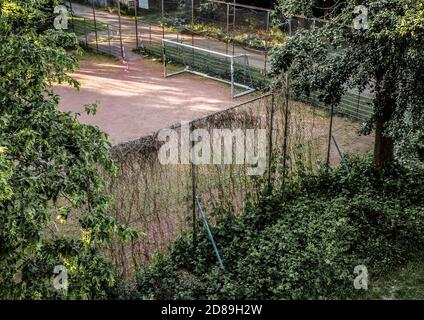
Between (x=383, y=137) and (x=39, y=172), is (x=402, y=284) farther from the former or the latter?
(x=39, y=172)

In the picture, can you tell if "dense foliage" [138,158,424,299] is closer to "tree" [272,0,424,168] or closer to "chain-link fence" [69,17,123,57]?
"tree" [272,0,424,168]

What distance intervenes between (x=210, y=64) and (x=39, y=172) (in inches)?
672

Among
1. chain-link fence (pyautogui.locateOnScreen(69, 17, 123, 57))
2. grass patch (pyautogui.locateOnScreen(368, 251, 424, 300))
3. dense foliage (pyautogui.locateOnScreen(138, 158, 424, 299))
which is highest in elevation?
chain-link fence (pyautogui.locateOnScreen(69, 17, 123, 57))

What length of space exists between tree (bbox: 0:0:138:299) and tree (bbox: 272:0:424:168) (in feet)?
19.1

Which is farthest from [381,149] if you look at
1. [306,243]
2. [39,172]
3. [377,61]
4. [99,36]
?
[99,36]

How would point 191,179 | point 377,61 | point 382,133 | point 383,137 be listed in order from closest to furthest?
point 377,61
point 191,179
point 382,133
point 383,137

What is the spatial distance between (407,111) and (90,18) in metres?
23.6

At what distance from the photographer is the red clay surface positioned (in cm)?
1712

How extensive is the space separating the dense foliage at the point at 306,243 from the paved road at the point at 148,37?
10252 millimetres

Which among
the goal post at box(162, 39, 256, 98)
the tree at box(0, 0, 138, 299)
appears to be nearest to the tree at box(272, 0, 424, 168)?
the tree at box(0, 0, 138, 299)

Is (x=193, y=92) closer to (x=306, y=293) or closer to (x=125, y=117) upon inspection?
(x=125, y=117)

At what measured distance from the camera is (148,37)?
26.3 m

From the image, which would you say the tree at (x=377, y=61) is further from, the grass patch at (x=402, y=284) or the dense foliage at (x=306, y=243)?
the grass patch at (x=402, y=284)
